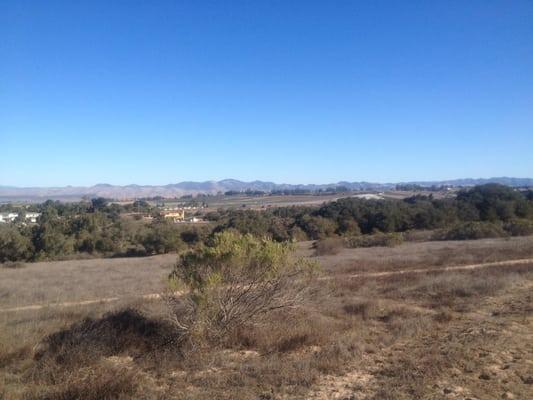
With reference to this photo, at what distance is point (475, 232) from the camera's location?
3616 centimetres

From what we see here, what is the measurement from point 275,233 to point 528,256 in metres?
26.7

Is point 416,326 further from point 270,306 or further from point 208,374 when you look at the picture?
point 208,374

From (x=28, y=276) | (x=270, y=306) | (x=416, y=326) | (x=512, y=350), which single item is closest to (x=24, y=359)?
(x=270, y=306)

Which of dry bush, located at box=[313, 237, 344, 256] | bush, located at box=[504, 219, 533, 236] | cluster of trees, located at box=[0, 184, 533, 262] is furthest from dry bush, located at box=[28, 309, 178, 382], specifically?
bush, located at box=[504, 219, 533, 236]

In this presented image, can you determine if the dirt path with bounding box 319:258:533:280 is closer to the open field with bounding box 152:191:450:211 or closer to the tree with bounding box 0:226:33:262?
the tree with bounding box 0:226:33:262

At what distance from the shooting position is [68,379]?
6.54 meters

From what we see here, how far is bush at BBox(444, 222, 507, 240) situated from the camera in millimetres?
35656

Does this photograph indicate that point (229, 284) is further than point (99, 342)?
Yes

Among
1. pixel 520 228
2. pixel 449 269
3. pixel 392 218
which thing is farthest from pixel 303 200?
pixel 449 269

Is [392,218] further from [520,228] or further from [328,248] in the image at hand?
[328,248]

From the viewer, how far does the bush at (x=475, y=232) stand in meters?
35.7

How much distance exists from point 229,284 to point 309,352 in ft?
6.40

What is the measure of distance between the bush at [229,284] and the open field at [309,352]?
425 mm

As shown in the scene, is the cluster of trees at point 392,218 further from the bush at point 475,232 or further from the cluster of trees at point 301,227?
the bush at point 475,232
